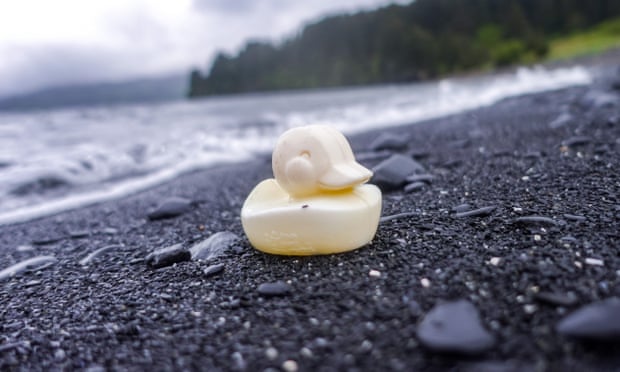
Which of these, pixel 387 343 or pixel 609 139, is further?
pixel 609 139

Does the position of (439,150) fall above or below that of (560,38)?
below

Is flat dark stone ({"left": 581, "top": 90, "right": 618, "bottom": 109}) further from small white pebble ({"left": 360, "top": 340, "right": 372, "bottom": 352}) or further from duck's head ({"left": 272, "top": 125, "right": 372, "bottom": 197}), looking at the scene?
small white pebble ({"left": 360, "top": 340, "right": 372, "bottom": 352})

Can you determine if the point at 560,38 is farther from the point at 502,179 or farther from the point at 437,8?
the point at 502,179

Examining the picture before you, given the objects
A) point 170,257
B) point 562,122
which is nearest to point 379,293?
point 170,257

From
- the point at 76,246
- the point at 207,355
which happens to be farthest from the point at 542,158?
the point at 76,246

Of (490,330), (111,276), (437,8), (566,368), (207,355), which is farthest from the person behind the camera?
(437,8)

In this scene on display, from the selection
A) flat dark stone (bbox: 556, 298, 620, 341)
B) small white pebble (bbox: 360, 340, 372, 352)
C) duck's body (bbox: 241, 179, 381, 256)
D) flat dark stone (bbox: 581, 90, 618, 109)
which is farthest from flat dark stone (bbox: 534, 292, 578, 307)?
flat dark stone (bbox: 581, 90, 618, 109)

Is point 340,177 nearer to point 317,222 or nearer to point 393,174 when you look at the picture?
point 317,222
